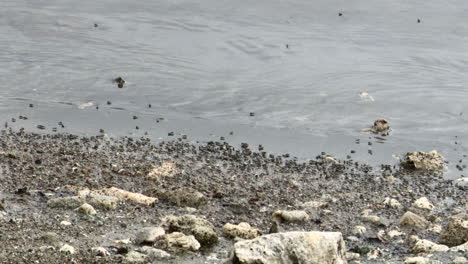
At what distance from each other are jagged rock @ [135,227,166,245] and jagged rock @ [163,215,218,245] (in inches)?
8.8

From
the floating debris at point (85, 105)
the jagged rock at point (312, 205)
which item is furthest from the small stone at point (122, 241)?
the floating debris at point (85, 105)

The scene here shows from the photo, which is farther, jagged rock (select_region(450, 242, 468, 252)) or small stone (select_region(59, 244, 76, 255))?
jagged rock (select_region(450, 242, 468, 252))

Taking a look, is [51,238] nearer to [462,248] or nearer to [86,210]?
[86,210]

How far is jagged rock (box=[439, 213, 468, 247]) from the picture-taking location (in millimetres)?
9117

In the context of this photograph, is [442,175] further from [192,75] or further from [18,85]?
[18,85]

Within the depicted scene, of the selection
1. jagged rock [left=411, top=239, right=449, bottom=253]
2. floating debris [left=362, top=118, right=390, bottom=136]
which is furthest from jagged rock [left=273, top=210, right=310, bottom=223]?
floating debris [left=362, top=118, right=390, bottom=136]

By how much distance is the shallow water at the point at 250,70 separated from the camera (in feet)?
44.9

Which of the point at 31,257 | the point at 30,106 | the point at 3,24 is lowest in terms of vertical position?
the point at 31,257

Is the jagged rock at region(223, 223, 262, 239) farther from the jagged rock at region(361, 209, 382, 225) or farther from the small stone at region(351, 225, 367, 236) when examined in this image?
the jagged rock at region(361, 209, 382, 225)

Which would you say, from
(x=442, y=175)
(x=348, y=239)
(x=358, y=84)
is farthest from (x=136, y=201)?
(x=358, y=84)

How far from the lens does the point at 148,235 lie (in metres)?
8.27

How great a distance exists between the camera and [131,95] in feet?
48.8

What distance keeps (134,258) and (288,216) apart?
2266mm

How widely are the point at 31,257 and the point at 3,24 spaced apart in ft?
39.0
